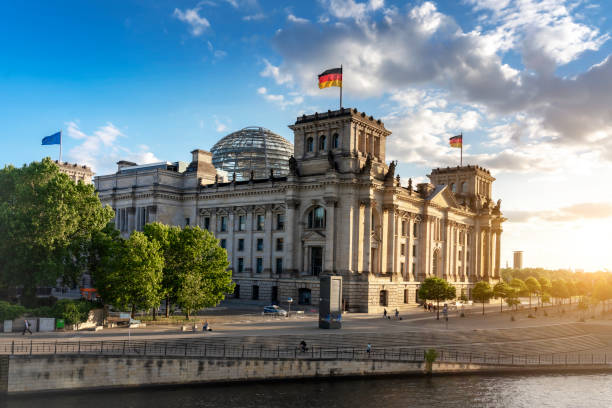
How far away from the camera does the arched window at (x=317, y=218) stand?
280 ft

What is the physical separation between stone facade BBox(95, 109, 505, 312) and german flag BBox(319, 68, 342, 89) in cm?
556

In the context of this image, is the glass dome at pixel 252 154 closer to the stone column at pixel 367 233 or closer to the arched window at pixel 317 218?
the arched window at pixel 317 218

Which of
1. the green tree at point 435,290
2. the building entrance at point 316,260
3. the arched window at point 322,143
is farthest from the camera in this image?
the arched window at point 322,143

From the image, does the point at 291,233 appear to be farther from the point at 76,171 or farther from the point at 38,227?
the point at 76,171

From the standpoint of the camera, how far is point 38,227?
5669cm

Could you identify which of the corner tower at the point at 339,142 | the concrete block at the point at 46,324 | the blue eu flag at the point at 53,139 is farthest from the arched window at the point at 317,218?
the concrete block at the point at 46,324

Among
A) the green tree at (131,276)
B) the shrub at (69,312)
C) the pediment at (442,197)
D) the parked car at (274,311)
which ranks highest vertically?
the pediment at (442,197)

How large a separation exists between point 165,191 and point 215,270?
4247 centimetres

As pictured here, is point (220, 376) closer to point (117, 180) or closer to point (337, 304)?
point (337, 304)

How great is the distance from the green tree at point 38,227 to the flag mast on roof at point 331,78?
3918 cm

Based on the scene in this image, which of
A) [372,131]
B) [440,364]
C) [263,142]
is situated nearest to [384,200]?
[372,131]

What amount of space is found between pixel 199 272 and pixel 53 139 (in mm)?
38011

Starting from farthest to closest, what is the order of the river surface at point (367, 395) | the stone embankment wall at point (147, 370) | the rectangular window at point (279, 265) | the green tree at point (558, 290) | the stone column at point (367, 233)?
1. the green tree at point (558, 290)
2. the rectangular window at point (279, 265)
3. the stone column at point (367, 233)
4. the river surface at point (367, 395)
5. the stone embankment wall at point (147, 370)

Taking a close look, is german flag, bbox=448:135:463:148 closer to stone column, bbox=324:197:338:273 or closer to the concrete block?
stone column, bbox=324:197:338:273
